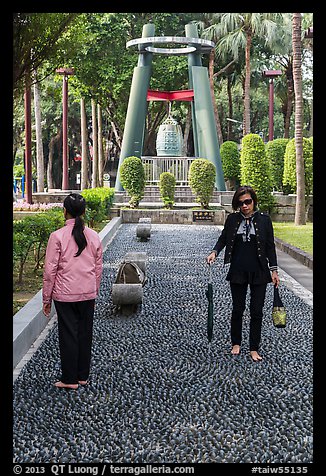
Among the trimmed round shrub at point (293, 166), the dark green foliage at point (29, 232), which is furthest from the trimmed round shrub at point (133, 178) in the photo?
the dark green foliage at point (29, 232)

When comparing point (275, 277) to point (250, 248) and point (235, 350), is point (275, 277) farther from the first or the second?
point (235, 350)

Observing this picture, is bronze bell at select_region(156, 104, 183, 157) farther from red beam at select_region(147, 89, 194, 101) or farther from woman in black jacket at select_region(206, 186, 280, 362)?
woman in black jacket at select_region(206, 186, 280, 362)

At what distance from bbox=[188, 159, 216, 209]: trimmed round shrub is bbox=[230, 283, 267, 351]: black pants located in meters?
15.9

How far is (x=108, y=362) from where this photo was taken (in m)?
6.39

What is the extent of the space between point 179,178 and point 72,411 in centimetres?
2188

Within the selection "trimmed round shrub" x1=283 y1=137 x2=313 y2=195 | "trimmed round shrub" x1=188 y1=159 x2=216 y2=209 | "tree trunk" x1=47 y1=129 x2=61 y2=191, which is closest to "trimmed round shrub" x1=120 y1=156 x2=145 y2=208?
"trimmed round shrub" x1=188 y1=159 x2=216 y2=209

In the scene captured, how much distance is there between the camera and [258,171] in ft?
72.7

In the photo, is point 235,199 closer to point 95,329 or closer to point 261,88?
point 95,329

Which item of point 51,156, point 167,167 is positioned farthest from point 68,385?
point 51,156

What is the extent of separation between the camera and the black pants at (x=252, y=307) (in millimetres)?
6176

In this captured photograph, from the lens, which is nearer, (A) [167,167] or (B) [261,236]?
(B) [261,236]

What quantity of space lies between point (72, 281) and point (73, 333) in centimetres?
40
